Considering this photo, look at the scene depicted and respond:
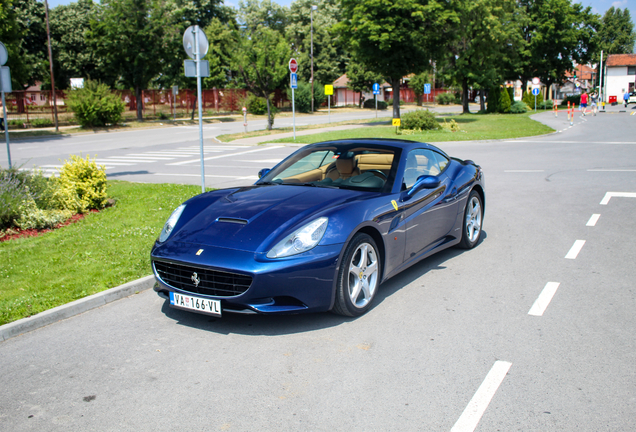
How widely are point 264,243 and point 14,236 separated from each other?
17.6 feet

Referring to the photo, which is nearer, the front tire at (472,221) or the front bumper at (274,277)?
the front bumper at (274,277)

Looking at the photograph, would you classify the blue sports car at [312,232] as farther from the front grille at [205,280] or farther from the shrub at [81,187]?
the shrub at [81,187]

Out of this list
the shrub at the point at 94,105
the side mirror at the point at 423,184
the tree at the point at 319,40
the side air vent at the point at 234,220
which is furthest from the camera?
the tree at the point at 319,40

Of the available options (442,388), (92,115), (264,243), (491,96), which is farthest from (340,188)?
(491,96)

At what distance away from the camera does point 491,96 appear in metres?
52.8

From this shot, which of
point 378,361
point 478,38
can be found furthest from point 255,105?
point 378,361

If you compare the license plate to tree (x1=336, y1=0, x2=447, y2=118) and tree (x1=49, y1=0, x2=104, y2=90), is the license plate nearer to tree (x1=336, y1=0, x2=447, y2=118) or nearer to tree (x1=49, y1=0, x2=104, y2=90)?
A: tree (x1=336, y1=0, x2=447, y2=118)

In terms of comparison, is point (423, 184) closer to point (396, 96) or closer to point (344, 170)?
point (344, 170)

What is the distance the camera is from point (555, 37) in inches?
2749

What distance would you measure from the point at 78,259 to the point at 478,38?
4262 centimetres

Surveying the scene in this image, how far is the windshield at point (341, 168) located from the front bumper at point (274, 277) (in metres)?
1.25

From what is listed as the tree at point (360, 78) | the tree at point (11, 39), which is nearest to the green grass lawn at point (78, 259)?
the tree at point (11, 39)

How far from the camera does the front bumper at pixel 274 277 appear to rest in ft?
13.8

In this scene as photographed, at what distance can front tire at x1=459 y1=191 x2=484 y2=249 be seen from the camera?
6.81 m
